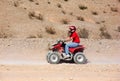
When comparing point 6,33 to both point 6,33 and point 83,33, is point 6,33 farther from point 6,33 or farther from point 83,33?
point 83,33

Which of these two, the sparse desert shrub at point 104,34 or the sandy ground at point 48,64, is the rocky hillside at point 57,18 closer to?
the sparse desert shrub at point 104,34

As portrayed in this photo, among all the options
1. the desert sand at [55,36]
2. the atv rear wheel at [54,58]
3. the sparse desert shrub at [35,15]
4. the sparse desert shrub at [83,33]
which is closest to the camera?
the desert sand at [55,36]

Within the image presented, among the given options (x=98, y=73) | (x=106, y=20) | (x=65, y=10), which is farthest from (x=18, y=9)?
(x=98, y=73)

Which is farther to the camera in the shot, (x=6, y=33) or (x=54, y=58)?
(x=6, y=33)

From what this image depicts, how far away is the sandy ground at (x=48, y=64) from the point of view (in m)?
14.0

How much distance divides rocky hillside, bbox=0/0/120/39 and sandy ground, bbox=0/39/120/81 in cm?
677

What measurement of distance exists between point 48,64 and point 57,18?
768 inches

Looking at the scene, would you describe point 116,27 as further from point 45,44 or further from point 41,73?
point 41,73

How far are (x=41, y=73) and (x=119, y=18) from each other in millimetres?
26330

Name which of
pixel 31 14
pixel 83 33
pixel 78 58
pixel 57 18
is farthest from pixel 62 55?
pixel 57 18

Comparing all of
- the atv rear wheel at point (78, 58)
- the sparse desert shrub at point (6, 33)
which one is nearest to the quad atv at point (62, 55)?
the atv rear wheel at point (78, 58)

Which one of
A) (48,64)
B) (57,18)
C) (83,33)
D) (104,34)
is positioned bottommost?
(48,64)

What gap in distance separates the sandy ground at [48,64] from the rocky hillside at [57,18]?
6.77 m

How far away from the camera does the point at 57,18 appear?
36875 mm
